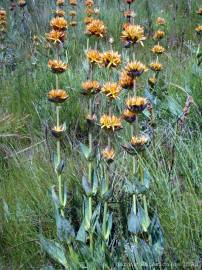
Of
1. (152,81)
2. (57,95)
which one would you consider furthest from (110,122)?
(152,81)

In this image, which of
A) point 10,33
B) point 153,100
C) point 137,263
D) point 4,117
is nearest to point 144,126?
point 153,100

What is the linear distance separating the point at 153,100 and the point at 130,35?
1.10 metres

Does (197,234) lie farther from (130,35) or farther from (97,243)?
(130,35)

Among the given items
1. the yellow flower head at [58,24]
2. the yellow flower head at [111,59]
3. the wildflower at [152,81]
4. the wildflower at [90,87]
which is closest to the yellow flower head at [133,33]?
the yellow flower head at [111,59]

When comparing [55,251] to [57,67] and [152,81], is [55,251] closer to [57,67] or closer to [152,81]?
[57,67]

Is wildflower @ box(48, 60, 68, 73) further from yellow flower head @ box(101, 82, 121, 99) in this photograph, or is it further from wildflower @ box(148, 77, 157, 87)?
wildflower @ box(148, 77, 157, 87)

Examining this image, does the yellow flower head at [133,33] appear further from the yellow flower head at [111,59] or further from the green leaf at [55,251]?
the green leaf at [55,251]

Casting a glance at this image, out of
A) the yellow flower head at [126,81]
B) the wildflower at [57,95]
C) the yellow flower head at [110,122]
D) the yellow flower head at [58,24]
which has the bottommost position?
the yellow flower head at [110,122]

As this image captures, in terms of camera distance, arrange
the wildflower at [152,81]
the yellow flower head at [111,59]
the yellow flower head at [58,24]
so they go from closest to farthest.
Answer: the yellow flower head at [111,59] → the yellow flower head at [58,24] → the wildflower at [152,81]

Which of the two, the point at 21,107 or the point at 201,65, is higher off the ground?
the point at 201,65

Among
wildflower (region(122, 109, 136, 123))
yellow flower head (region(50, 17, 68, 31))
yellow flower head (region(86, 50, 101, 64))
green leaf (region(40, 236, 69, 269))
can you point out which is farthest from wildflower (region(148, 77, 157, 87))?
green leaf (region(40, 236, 69, 269))

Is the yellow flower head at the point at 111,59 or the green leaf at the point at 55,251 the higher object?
the yellow flower head at the point at 111,59

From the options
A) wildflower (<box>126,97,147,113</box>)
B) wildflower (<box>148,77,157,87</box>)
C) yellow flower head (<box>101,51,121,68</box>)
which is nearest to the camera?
wildflower (<box>126,97,147,113</box>)

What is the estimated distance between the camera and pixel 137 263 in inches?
48.2
